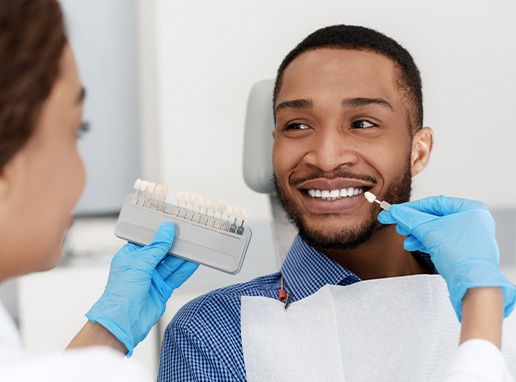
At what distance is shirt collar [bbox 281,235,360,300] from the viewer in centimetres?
151

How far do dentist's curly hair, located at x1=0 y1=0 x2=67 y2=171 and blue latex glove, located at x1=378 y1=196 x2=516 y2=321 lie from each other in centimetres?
70

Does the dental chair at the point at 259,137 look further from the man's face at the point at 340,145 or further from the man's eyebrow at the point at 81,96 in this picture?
the man's eyebrow at the point at 81,96

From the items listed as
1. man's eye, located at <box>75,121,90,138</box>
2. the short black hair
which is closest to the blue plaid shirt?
the short black hair

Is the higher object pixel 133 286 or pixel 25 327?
pixel 133 286

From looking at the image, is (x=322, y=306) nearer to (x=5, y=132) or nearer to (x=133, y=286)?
(x=133, y=286)

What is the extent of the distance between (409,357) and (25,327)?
1.19m

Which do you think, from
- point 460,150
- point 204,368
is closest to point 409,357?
point 204,368

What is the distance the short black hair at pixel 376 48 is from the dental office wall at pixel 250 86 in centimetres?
61

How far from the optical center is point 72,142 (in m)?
0.82

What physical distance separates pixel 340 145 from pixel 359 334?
1.19 ft

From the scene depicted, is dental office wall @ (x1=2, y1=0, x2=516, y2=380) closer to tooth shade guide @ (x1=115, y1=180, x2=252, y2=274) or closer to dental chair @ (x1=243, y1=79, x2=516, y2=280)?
dental chair @ (x1=243, y1=79, x2=516, y2=280)

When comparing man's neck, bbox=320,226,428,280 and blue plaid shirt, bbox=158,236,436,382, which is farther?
man's neck, bbox=320,226,428,280

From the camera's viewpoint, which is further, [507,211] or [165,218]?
[507,211]

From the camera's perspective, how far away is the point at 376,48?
1562 millimetres
